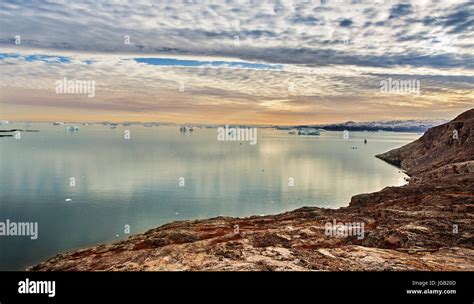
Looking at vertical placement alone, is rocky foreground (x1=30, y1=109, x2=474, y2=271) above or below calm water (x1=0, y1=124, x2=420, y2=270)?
above

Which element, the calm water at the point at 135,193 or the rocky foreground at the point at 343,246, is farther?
the calm water at the point at 135,193

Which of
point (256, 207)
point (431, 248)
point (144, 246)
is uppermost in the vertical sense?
point (431, 248)

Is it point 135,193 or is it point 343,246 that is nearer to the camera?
point 343,246

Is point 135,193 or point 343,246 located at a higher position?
point 343,246

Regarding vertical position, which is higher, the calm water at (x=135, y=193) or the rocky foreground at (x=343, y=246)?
the rocky foreground at (x=343, y=246)

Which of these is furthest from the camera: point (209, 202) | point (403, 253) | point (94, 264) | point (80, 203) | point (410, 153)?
point (410, 153)

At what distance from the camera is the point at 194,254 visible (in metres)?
9.48

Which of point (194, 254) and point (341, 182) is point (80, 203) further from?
point (341, 182)

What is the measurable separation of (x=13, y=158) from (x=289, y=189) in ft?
224

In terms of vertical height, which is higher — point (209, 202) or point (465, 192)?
point (465, 192)

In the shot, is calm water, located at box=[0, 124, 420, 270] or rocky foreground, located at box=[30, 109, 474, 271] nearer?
rocky foreground, located at box=[30, 109, 474, 271]

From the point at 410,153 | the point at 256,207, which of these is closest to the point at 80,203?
the point at 256,207
